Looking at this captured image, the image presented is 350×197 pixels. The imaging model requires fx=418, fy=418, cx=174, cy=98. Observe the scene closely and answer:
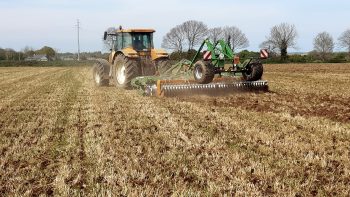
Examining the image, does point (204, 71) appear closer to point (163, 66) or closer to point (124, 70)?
point (163, 66)

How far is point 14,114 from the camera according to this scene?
945 centimetres

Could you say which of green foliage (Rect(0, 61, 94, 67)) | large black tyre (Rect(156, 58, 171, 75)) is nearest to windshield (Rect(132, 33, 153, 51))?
large black tyre (Rect(156, 58, 171, 75))

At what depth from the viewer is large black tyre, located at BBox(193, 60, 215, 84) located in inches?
473

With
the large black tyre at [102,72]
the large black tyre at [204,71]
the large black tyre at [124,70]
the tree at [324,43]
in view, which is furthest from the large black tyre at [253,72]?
the tree at [324,43]

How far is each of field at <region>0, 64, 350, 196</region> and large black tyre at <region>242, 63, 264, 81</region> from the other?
2.63 metres

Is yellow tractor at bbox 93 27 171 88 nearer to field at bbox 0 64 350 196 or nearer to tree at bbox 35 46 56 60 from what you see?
field at bbox 0 64 350 196

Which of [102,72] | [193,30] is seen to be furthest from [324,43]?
[102,72]

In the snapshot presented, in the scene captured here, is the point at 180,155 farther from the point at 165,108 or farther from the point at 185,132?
the point at 165,108

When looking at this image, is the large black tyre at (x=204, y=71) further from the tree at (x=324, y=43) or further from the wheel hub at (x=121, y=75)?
the tree at (x=324, y=43)

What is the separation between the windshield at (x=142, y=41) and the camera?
584 inches

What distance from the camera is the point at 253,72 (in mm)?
13031

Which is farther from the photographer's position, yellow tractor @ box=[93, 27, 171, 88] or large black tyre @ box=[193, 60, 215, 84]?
yellow tractor @ box=[93, 27, 171, 88]

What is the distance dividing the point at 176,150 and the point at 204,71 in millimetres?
6391

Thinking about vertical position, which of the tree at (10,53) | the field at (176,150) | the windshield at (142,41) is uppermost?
the tree at (10,53)
